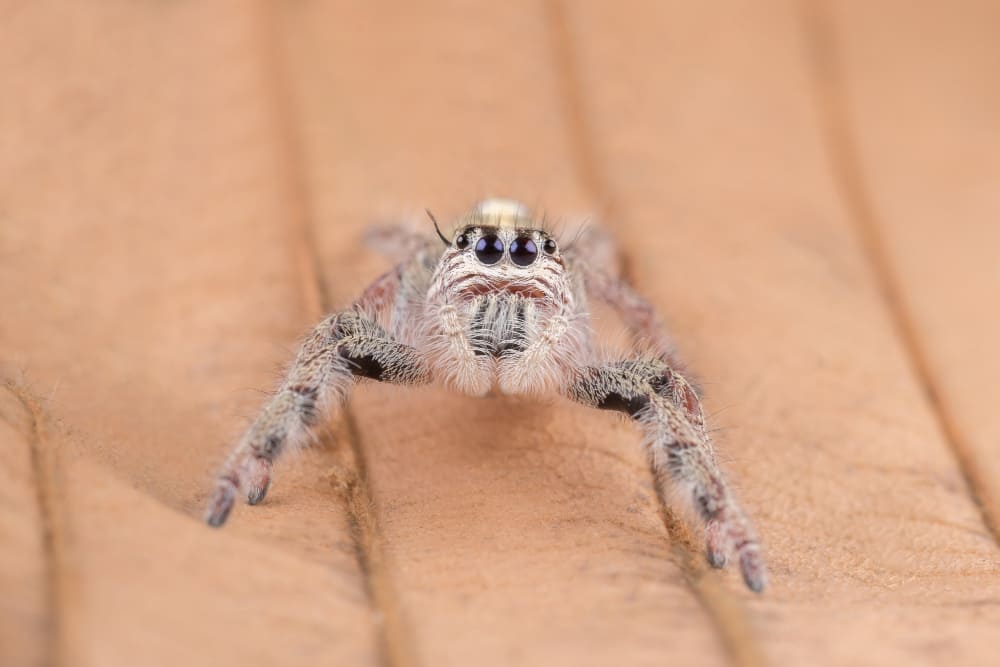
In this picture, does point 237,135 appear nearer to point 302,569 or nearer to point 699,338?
point 699,338

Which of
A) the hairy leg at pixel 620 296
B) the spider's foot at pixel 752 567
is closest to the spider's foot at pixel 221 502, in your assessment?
the spider's foot at pixel 752 567

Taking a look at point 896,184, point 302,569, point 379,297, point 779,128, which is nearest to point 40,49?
point 379,297

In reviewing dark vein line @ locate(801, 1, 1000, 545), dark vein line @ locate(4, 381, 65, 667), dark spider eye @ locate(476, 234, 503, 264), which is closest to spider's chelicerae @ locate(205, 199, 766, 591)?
dark spider eye @ locate(476, 234, 503, 264)

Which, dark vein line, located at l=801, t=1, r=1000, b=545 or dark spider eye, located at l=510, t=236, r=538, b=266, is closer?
dark spider eye, located at l=510, t=236, r=538, b=266

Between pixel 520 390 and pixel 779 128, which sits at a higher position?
pixel 779 128

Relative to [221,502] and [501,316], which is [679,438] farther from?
[221,502]

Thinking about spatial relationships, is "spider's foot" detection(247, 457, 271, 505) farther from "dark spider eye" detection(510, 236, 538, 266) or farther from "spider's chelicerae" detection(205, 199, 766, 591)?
"dark spider eye" detection(510, 236, 538, 266)
